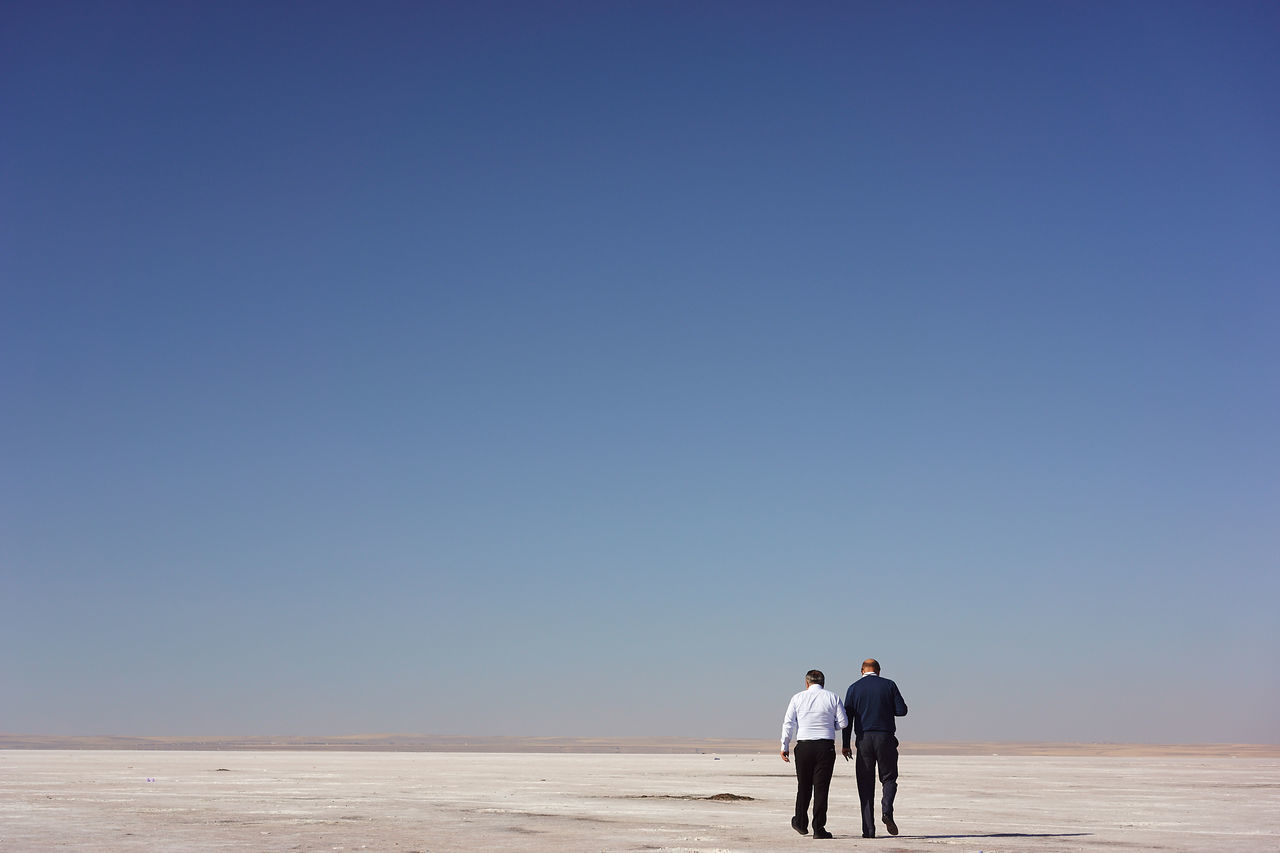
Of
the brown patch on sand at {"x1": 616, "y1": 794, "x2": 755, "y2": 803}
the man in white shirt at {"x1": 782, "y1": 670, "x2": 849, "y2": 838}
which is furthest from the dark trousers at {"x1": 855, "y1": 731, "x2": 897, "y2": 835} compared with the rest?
the brown patch on sand at {"x1": 616, "y1": 794, "x2": 755, "y2": 803}

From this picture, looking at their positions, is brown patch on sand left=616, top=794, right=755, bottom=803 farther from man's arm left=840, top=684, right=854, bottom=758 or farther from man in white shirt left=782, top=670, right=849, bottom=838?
man in white shirt left=782, top=670, right=849, bottom=838

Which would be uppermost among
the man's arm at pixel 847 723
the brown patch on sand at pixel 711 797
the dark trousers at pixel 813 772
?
the man's arm at pixel 847 723

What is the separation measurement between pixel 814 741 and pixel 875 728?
1.05 m

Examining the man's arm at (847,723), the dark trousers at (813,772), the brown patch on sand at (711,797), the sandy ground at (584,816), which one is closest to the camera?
the sandy ground at (584,816)

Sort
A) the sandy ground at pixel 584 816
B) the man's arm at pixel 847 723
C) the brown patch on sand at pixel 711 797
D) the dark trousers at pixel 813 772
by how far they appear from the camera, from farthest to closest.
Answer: the brown patch on sand at pixel 711 797
the man's arm at pixel 847 723
the dark trousers at pixel 813 772
the sandy ground at pixel 584 816

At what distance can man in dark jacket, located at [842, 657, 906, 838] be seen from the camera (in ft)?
55.1

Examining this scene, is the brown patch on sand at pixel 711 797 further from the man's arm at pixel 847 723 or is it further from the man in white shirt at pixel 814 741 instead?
the man in white shirt at pixel 814 741

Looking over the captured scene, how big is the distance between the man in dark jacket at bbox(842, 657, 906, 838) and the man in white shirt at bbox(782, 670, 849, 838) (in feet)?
0.95

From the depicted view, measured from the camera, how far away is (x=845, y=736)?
1662 cm

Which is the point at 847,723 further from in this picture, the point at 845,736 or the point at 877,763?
the point at 877,763

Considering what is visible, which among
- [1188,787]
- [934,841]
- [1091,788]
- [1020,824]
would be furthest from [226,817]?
[1188,787]

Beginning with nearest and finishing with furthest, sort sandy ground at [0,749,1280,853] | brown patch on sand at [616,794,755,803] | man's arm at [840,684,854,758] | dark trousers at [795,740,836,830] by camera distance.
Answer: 1. sandy ground at [0,749,1280,853]
2. dark trousers at [795,740,836,830]
3. man's arm at [840,684,854,758]
4. brown patch on sand at [616,794,755,803]

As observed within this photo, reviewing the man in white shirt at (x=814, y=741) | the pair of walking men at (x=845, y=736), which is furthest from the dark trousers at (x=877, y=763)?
the man in white shirt at (x=814, y=741)

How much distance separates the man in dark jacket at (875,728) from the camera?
16.8m
